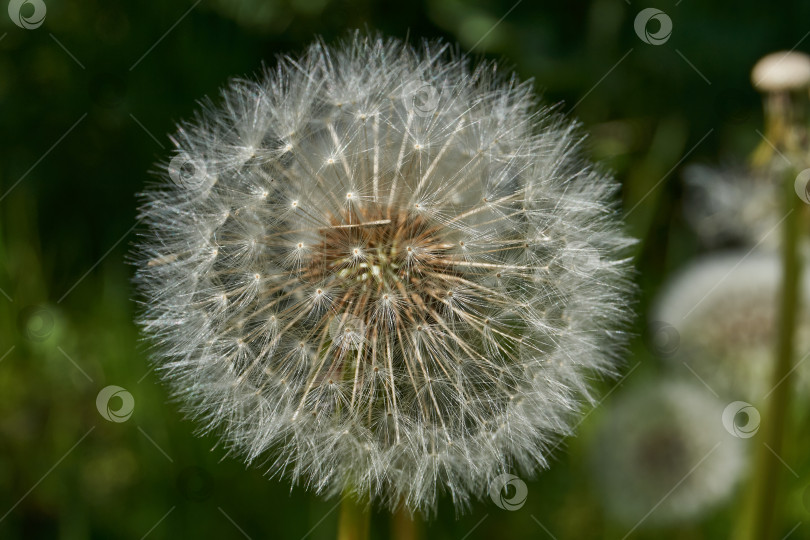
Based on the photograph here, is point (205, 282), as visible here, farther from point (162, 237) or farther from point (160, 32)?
point (160, 32)

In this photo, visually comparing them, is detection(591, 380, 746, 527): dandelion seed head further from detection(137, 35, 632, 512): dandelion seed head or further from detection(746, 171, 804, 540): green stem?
detection(137, 35, 632, 512): dandelion seed head

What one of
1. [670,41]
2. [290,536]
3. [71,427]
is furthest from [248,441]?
[670,41]

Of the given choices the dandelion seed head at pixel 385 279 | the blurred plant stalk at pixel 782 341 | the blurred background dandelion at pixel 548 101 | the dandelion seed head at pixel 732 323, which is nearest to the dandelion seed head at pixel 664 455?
the blurred background dandelion at pixel 548 101

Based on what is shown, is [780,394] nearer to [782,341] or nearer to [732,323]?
[782,341]

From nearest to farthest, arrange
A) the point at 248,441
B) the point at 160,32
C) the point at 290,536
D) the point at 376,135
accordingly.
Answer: the point at 248,441 < the point at 376,135 < the point at 290,536 < the point at 160,32

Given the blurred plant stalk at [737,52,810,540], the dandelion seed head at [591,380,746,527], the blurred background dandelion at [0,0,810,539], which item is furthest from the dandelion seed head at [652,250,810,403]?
the blurred plant stalk at [737,52,810,540]

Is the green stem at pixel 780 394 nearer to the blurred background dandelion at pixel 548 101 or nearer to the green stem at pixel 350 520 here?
the blurred background dandelion at pixel 548 101
